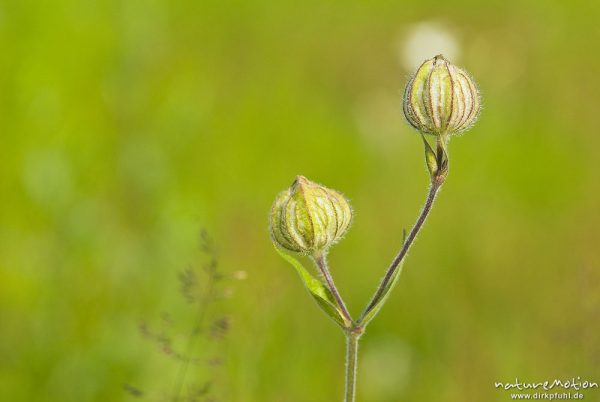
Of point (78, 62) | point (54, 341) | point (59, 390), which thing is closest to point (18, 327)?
point (54, 341)

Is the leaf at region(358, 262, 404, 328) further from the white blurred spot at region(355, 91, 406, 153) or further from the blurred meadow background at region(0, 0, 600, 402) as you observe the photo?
the white blurred spot at region(355, 91, 406, 153)

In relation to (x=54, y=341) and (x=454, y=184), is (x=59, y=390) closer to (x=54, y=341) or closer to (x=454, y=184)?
(x=54, y=341)

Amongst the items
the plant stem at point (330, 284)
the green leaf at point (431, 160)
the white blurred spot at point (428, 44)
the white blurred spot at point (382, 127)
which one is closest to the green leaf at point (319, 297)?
the plant stem at point (330, 284)

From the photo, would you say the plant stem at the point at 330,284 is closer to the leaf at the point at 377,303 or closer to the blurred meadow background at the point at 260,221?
the leaf at the point at 377,303

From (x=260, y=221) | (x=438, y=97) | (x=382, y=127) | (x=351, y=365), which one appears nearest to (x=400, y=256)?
(x=351, y=365)

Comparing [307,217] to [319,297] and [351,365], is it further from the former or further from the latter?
[351,365]

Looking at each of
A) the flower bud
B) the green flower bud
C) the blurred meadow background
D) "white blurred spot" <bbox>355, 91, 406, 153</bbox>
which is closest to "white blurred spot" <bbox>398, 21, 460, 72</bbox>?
the blurred meadow background
